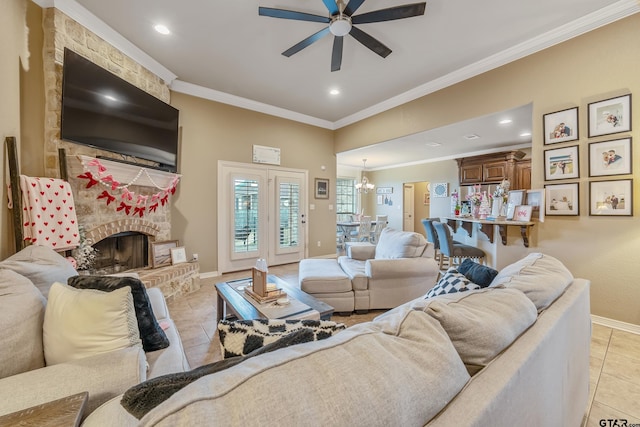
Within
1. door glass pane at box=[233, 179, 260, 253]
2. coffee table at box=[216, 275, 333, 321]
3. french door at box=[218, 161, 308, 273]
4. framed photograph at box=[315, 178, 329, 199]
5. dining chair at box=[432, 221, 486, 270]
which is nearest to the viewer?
coffee table at box=[216, 275, 333, 321]

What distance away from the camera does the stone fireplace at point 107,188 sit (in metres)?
2.40

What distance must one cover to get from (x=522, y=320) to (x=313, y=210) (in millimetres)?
4750

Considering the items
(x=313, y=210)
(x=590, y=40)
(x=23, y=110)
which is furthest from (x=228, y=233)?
(x=590, y=40)

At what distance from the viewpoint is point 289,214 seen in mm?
5156

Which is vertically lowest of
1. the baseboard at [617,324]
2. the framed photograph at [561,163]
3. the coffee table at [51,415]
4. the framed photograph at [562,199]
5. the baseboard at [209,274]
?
the baseboard at [617,324]

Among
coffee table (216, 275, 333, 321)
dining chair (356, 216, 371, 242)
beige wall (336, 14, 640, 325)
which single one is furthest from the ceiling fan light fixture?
dining chair (356, 216, 371, 242)

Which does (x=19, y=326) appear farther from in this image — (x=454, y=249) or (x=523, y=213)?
(x=454, y=249)

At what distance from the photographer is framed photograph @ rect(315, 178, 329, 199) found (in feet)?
18.3

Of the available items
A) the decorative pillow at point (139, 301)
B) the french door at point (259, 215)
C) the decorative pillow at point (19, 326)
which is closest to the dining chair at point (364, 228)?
the french door at point (259, 215)

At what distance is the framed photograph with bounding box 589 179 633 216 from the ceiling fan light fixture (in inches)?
111

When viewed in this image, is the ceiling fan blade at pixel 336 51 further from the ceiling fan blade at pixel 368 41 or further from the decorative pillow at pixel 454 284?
the decorative pillow at pixel 454 284

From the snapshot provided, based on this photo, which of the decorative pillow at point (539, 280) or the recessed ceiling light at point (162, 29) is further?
the recessed ceiling light at point (162, 29)

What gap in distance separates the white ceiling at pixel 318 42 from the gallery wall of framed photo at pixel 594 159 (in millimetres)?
853

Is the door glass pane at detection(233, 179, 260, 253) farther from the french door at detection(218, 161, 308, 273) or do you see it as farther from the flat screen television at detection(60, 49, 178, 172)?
the flat screen television at detection(60, 49, 178, 172)
